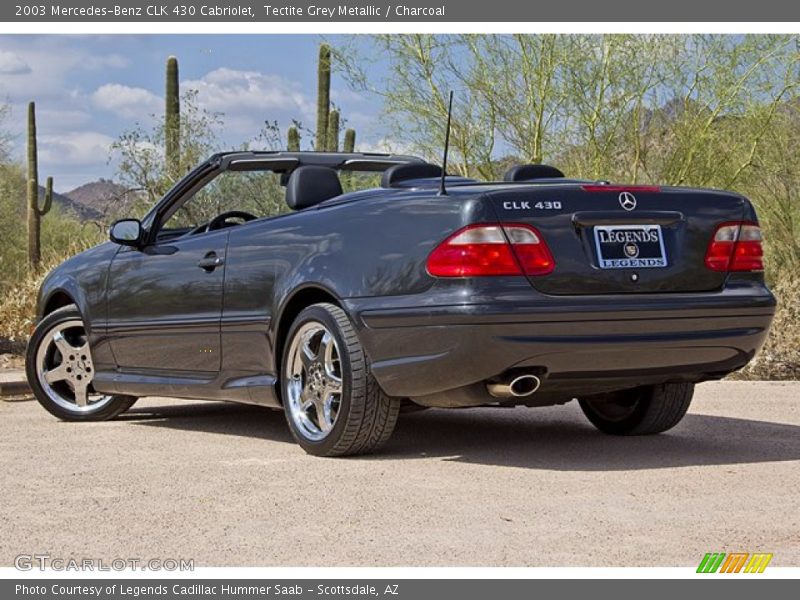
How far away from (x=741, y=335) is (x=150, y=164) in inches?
729

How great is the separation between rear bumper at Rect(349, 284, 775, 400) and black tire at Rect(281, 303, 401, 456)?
10 centimetres

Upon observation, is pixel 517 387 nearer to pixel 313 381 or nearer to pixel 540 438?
pixel 313 381

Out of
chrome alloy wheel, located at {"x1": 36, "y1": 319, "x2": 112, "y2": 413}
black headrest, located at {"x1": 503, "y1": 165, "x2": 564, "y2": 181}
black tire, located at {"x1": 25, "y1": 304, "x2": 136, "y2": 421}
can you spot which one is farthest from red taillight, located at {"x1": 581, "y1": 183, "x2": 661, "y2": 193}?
chrome alloy wheel, located at {"x1": 36, "y1": 319, "x2": 112, "y2": 413}

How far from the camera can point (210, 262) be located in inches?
321

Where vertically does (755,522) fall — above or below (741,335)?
below

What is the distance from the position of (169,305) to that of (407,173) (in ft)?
5.83

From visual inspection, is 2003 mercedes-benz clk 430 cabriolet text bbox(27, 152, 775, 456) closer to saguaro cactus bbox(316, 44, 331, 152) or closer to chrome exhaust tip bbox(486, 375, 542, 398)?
chrome exhaust tip bbox(486, 375, 542, 398)

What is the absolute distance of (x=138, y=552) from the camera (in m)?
5.11

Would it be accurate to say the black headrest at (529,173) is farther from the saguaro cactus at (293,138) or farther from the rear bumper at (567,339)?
the saguaro cactus at (293,138)

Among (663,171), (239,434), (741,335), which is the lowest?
(239,434)

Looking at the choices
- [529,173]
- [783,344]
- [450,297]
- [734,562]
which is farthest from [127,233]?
[783,344]

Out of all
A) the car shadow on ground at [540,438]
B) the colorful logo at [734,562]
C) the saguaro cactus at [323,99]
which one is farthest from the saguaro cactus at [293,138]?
the colorful logo at [734,562]

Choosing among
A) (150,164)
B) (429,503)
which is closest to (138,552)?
(429,503)
